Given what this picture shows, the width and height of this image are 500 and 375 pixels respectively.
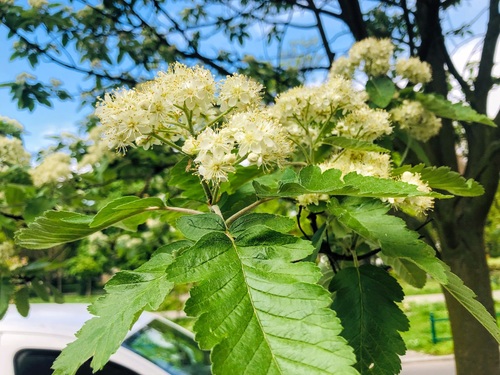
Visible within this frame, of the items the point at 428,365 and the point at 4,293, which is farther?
the point at 428,365

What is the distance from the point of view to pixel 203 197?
4.11 feet

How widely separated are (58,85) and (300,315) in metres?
4.06

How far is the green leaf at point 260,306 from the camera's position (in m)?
0.57

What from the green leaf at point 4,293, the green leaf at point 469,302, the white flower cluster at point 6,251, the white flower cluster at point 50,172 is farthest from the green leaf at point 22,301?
the green leaf at point 469,302

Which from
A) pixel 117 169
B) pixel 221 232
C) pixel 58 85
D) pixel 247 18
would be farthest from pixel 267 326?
pixel 247 18

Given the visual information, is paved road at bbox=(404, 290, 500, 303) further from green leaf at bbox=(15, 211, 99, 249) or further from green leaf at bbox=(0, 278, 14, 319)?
green leaf at bbox=(15, 211, 99, 249)

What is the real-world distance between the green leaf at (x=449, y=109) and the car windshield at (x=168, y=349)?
6.38ft

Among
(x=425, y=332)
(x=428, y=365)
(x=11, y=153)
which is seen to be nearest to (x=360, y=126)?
(x=11, y=153)

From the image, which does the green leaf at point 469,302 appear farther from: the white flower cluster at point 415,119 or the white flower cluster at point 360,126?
the white flower cluster at point 415,119

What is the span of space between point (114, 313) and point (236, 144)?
492 millimetres

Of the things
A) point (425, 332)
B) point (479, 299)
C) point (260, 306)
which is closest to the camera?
point (260, 306)

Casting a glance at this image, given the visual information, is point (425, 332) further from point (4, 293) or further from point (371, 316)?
point (371, 316)

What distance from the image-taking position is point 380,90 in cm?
190

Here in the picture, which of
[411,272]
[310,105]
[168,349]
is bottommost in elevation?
[168,349]
